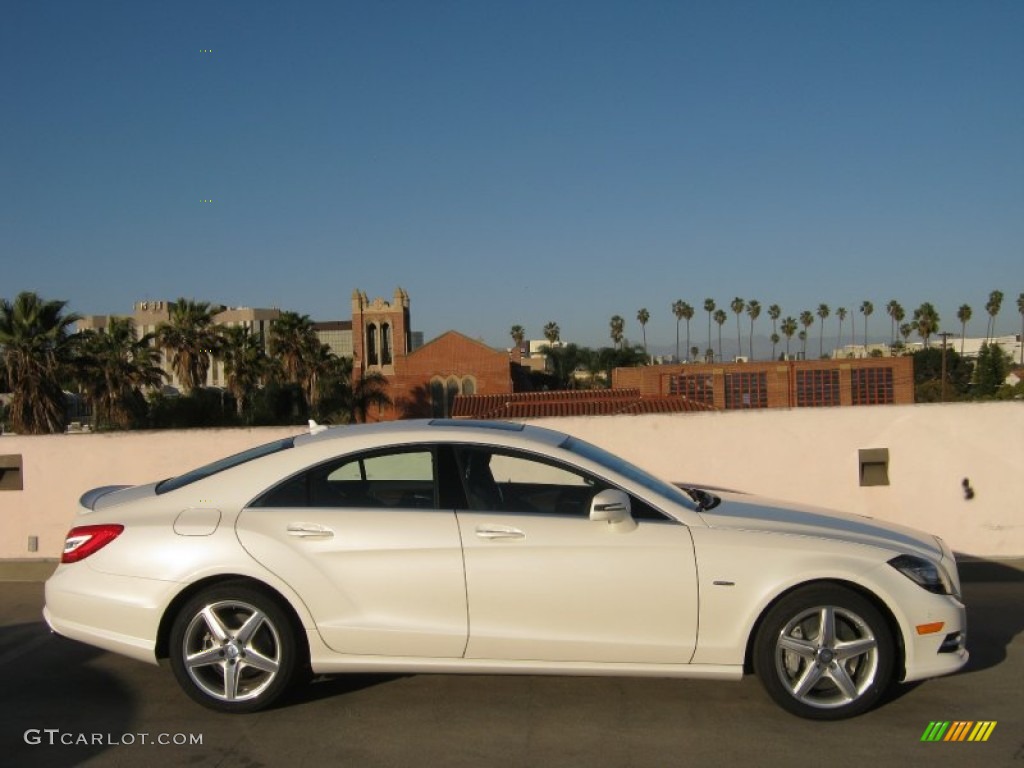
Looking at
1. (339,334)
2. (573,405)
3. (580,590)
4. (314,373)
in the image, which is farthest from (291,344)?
(339,334)

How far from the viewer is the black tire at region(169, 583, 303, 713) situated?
15.0 feet

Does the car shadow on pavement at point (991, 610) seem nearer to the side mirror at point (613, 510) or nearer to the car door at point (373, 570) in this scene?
the side mirror at point (613, 510)

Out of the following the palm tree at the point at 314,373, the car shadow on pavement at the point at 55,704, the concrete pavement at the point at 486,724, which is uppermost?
the palm tree at the point at 314,373

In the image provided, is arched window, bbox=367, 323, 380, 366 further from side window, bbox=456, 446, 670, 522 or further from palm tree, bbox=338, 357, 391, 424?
side window, bbox=456, 446, 670, 522

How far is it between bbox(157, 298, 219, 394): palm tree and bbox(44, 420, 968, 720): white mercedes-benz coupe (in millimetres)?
46528

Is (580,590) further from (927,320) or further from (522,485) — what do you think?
(927,320)

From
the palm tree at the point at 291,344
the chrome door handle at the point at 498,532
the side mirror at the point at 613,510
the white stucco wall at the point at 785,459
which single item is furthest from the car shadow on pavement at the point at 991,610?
the palm tree at the point at 291,344

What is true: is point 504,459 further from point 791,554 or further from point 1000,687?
point 1000,687

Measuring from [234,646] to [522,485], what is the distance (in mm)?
1676

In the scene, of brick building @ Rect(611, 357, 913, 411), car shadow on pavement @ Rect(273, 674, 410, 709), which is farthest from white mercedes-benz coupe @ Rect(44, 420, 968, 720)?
brick building @ Rect(611, 357, 913, 411)

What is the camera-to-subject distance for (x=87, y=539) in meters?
4.82

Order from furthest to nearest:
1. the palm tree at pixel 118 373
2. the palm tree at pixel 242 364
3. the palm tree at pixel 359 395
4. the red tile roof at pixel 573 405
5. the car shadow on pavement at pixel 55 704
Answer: the palm tree at pixel 359 395, the palm tree at pixel 242 364, the palm tree at pixel 118 373, the red tile roof at pixel 573 405, the car shadow on pavement at pixel 55 704

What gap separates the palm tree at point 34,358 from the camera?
29.4 m

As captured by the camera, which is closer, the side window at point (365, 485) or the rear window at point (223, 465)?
the side window at point (365, 485)
